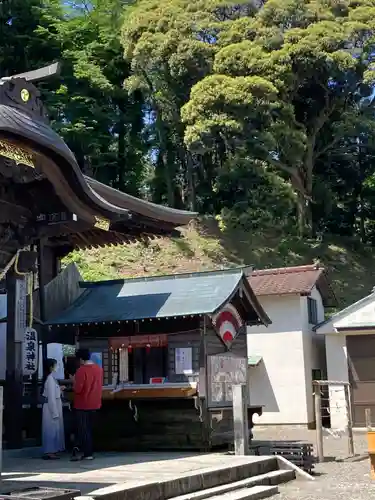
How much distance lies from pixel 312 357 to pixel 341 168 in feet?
59.3

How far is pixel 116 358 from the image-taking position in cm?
1278

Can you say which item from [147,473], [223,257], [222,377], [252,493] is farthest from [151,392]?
[223,257]

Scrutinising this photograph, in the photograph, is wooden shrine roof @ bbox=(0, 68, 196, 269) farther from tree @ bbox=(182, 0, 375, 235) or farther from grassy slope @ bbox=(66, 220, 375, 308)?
grassy slope @ bbox=(66, 220, 375, 308)

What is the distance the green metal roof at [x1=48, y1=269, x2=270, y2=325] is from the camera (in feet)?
39.1

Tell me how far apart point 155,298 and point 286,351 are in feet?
34.7

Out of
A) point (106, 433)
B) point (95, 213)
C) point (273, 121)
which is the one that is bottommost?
point (106, 433)

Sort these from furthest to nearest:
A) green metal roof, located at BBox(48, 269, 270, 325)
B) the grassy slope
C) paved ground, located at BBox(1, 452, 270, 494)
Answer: the grassy slope
green metal roof, located at BBox(48, 269, 270, 325)
paved ground, located at BBox(1, 452, 270, 494)

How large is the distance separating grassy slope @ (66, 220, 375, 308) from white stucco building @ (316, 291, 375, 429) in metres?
8.15

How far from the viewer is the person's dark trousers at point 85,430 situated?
10125mm

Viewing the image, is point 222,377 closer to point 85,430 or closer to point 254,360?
point 85,430

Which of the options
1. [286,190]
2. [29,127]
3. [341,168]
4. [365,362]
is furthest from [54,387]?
[341,168]

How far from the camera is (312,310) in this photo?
23.2 metres

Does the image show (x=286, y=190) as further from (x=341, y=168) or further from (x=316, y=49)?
(x=341, y=168)

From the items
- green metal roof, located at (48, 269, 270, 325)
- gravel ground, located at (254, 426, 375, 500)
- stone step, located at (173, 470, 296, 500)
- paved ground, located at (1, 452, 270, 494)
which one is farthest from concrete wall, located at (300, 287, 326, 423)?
stone step, located at (173, 470, 296, 500)
